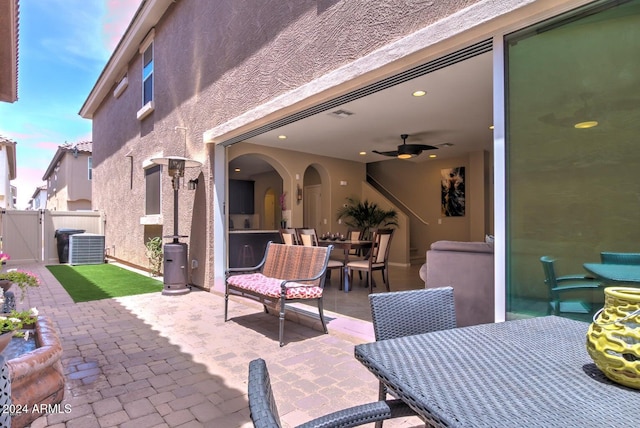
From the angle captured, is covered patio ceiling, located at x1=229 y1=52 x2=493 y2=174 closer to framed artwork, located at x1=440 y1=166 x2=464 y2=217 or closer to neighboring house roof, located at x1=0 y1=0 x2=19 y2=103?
framed artwork, located at x1=440 y1=166 x2=464 y2=217

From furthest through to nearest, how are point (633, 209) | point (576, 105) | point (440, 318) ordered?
point (576, 105) → point (633, 209) → point (440, 318)

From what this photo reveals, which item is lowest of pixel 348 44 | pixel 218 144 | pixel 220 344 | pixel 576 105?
pixel 220 344

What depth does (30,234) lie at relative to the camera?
441 inches

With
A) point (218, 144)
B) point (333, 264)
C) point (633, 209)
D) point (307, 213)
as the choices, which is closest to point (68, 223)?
point (307, 213)

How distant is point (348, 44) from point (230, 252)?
182 inches

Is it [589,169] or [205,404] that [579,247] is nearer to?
[589,169]

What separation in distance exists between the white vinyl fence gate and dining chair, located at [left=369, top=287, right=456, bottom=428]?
12934mm

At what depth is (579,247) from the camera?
235 centimetres

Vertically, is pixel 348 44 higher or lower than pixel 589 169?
higher

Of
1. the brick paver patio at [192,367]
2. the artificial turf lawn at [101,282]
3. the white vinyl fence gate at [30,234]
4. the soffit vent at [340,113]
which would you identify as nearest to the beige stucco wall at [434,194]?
the soffit vent at [340,113]

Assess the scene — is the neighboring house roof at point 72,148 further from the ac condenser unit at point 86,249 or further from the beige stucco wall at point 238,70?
the beige stucco wall at point 238,70

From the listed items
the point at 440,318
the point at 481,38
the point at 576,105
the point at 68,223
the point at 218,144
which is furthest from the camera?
the point at 68,223

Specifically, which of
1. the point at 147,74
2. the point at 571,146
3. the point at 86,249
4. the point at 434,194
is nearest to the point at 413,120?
the point at 571,146

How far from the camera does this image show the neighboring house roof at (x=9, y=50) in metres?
3.68
